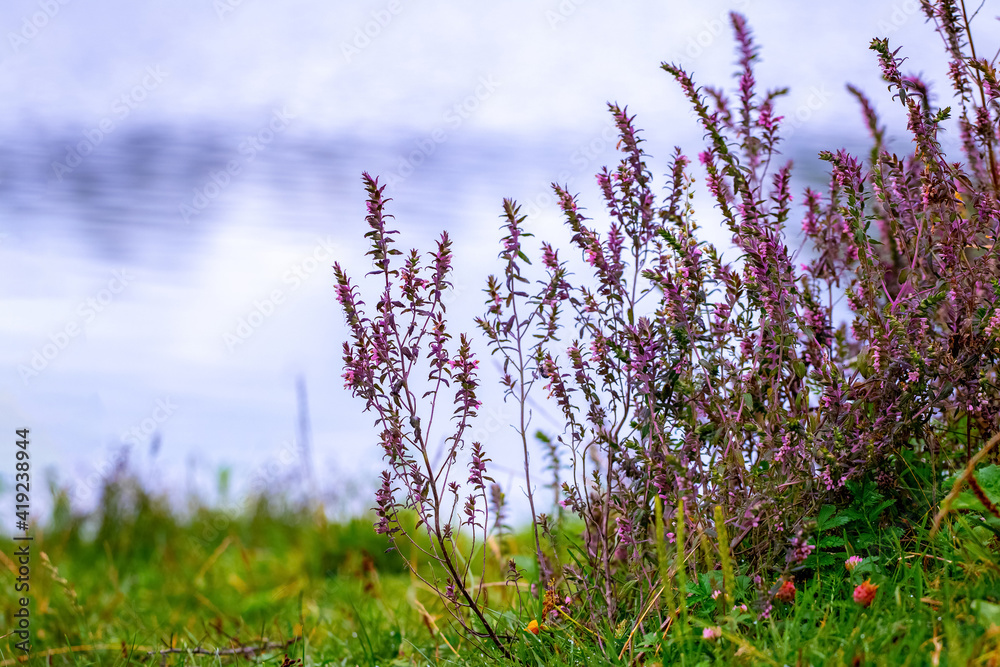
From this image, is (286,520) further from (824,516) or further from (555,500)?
(824,516)

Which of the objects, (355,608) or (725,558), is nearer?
(725,558)

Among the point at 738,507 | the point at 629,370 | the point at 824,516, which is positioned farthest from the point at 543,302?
the point at 824,516

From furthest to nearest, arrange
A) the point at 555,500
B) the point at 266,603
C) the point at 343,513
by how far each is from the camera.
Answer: the point at 343,513 < the point at 266,603 < the point at 555,500

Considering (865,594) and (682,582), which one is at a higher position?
(682,582)

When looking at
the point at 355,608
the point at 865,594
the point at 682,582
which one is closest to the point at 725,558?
the point at 682,582

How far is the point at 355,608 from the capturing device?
3566 millimetres

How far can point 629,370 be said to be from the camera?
2648 millimetres

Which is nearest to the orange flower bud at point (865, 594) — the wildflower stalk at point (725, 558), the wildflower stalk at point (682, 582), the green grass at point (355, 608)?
the green grass at point (355, 608)

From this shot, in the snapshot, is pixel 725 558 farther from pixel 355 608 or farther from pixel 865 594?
pixel 355 608

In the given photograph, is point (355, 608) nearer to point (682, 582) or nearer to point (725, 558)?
point (682, 582)

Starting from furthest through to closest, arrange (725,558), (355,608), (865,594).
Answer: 1. (355,608)
2. (865,594)
3. (725,558)

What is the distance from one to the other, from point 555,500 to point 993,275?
184 cm

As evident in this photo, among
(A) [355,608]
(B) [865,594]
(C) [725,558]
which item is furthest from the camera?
(A) [355,608]

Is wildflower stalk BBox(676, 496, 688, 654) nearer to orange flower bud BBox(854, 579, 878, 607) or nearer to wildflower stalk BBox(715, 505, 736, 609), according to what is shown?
wildflower stalk BBox(715, 505, 736, 609)
